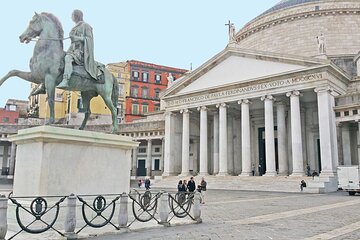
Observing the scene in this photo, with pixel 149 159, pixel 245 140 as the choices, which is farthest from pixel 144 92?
pixel 245 140

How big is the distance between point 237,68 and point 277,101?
16.5 ft

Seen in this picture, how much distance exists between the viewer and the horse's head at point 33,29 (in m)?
9.27

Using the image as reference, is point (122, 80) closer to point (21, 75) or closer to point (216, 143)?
point (216, 143)

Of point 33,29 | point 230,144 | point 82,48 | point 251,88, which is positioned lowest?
point 230,144

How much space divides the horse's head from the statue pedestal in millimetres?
2631

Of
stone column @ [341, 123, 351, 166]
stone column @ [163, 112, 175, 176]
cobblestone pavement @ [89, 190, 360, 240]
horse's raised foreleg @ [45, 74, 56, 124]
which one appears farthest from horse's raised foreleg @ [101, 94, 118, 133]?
stone column @ [163, 112, 175, 176]

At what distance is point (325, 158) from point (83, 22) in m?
23.4

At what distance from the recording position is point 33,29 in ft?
30.4

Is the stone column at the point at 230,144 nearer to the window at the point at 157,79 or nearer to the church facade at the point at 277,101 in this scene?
the church facade at the point at 277,101

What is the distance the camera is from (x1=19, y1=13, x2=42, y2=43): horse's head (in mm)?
9273

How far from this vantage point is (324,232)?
839 centimetres

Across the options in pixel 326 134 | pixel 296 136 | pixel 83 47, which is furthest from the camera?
pixel 296 136

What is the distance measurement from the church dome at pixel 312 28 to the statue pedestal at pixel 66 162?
119 feet

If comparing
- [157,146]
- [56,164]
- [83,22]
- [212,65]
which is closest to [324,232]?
[56,164]
